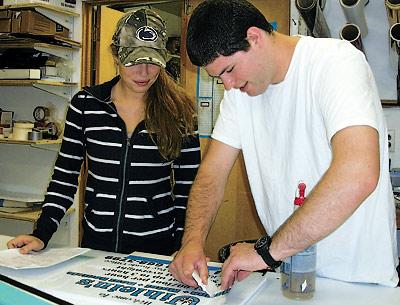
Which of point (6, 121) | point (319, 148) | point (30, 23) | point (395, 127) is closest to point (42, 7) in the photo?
point (30, 23)

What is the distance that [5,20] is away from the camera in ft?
10.5

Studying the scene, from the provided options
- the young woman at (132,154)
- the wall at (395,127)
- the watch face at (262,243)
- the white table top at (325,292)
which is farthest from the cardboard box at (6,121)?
the watch face at (262,243)

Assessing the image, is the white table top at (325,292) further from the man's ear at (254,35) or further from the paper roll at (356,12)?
the paper roll at (356,12)

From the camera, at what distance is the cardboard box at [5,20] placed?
3.18m

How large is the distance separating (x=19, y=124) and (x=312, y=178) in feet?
8.15

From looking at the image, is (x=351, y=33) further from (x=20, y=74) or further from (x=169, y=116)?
(x=20, y=74)

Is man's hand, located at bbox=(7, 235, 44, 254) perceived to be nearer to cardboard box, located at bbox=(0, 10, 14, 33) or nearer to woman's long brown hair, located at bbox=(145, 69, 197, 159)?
woman's long brown hair, located at bbox=(145, 69, 197, 159)

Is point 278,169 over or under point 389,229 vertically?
over

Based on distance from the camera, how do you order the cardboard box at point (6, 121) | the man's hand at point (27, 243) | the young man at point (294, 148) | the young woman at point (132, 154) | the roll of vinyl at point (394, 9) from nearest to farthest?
the young man at point (294, 148) < the man's hand at point (27, 243) < the young woman at point (132, 154) < the roll of vinyl at point (394, 9) < the cardboard box at point (6, 121)

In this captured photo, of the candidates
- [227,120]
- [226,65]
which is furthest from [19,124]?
[226,65]

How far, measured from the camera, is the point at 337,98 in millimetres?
1142

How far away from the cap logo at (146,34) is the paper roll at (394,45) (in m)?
1.00

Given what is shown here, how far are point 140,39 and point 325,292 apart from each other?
0.97 metres

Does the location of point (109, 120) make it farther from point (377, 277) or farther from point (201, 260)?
point (377, 277)
